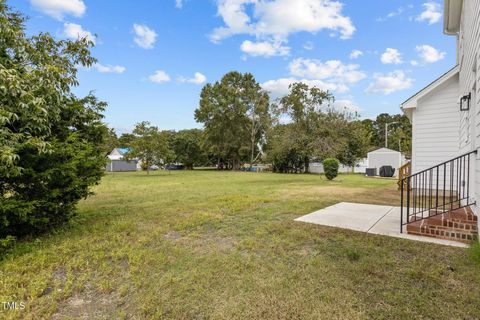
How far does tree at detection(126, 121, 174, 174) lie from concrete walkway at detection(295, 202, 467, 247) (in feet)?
62.5

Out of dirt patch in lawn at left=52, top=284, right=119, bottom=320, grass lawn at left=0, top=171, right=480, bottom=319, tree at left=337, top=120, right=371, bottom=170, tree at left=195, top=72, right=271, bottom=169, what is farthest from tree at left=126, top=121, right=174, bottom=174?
dirt patch in lawn at left=52, top=284, right=119, bottom=320

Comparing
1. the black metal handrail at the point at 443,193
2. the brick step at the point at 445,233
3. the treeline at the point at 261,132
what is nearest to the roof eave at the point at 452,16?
the black metal handrail at the point at 443,193

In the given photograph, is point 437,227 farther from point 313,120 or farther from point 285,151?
point 285,151

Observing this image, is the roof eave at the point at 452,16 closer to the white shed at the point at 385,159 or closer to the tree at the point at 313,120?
the tree at the point at 313,120

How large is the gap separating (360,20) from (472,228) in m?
10.6

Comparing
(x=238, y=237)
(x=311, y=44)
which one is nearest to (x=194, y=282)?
(x=238, y=237)

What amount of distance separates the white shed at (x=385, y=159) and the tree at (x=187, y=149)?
73.4ft

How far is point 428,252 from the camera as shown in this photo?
3.22 metres

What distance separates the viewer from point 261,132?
1262 inches

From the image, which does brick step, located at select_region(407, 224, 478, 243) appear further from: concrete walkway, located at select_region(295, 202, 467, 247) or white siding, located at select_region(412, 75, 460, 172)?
white siding, located at select_region(412, 75, 460, 172)

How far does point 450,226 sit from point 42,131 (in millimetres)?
6436

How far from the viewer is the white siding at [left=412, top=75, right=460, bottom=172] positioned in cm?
753

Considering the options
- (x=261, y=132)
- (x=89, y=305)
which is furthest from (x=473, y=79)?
(x=261, y=132)

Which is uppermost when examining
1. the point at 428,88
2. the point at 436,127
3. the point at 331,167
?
the point at 428,88
